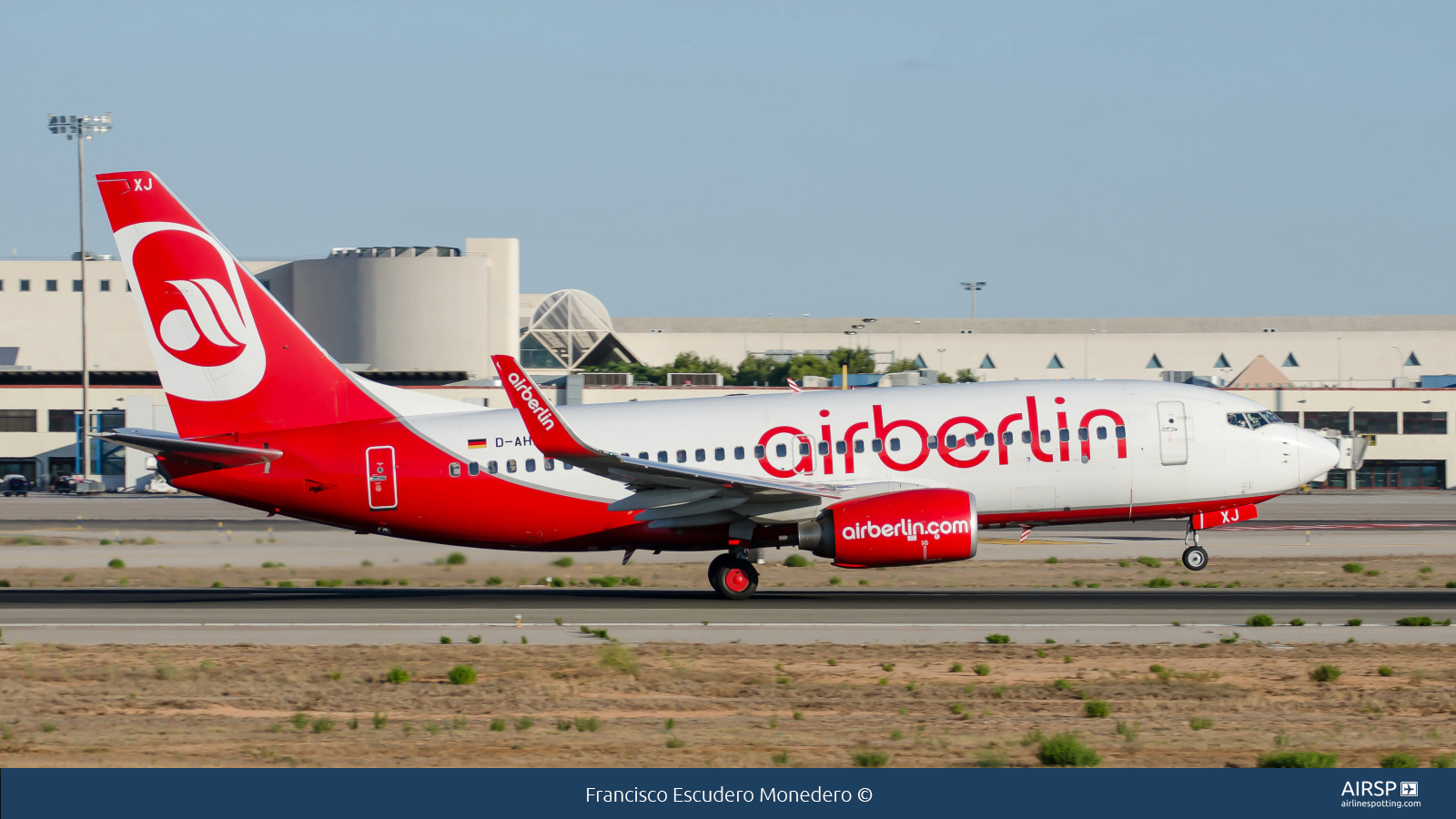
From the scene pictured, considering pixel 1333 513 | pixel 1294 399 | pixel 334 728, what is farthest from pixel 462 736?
pixel 1294 399

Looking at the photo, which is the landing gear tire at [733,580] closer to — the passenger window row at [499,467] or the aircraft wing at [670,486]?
the aircraft wing at [670,486]

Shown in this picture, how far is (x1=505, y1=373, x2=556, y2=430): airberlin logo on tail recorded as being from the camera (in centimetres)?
2442

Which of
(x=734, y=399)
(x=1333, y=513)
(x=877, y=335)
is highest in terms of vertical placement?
(x=877, y=335)

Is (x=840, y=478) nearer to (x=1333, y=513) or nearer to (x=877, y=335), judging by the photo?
(x=1333, y=513)

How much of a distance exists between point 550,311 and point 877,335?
3476 centimetres

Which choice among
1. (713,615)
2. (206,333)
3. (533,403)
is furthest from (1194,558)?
(206,333)

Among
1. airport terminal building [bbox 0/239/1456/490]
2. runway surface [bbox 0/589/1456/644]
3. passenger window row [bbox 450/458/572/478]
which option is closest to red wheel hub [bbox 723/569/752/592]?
runway surface [bbox 0/589/1456/644]

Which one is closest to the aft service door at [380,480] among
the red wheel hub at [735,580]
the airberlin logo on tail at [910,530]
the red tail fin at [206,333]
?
the red tail fin at [206,333]

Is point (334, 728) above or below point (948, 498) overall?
below

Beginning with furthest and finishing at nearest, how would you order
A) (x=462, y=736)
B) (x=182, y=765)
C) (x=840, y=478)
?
(x=840, y=478)
(x=462, y=736)
(x=182, y=765)

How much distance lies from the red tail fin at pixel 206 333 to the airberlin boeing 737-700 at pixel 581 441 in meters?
0.04

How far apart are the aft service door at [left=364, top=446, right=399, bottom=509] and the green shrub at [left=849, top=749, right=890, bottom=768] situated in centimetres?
1675

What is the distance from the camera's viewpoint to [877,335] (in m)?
140

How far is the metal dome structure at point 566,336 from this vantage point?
436 feet
